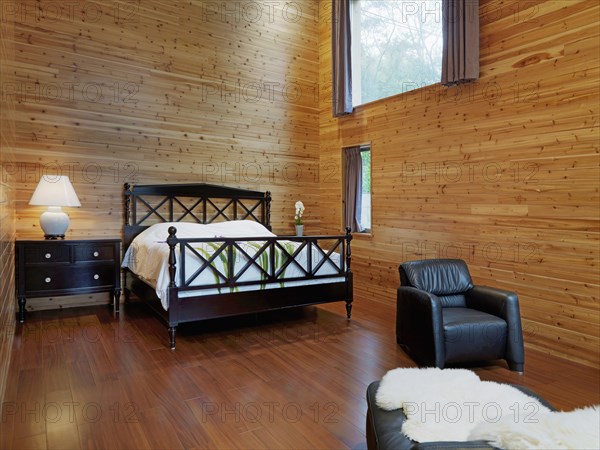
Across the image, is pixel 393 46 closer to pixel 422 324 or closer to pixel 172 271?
pixel 422 324

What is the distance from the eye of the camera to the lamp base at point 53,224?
4.30 m

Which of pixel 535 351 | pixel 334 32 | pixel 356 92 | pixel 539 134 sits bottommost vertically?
pixel 535 351

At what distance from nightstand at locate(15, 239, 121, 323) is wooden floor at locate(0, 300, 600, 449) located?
1.10 feet

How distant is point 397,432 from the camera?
1.52 m

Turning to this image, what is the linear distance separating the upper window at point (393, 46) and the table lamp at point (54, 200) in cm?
389

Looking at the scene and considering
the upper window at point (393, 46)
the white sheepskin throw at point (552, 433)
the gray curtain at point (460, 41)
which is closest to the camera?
the white sheepskin throw at point (552, 433)

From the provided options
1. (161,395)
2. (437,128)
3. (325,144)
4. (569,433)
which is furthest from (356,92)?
(569,433)

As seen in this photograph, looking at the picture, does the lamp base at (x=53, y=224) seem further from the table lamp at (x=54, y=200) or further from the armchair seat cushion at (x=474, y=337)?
the armchair seat cushion at (x=474, y=337)

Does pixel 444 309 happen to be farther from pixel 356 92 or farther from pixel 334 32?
pixel 334 32

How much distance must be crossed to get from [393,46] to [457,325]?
3.90 m

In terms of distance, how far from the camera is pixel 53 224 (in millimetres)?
4301

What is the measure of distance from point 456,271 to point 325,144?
3525mm

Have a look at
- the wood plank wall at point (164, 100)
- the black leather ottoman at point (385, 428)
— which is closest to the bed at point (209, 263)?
the wood plank wall at point (164, 100)

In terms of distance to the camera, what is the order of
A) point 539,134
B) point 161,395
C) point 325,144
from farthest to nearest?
point 325,144, point 539,134, point 161,395
